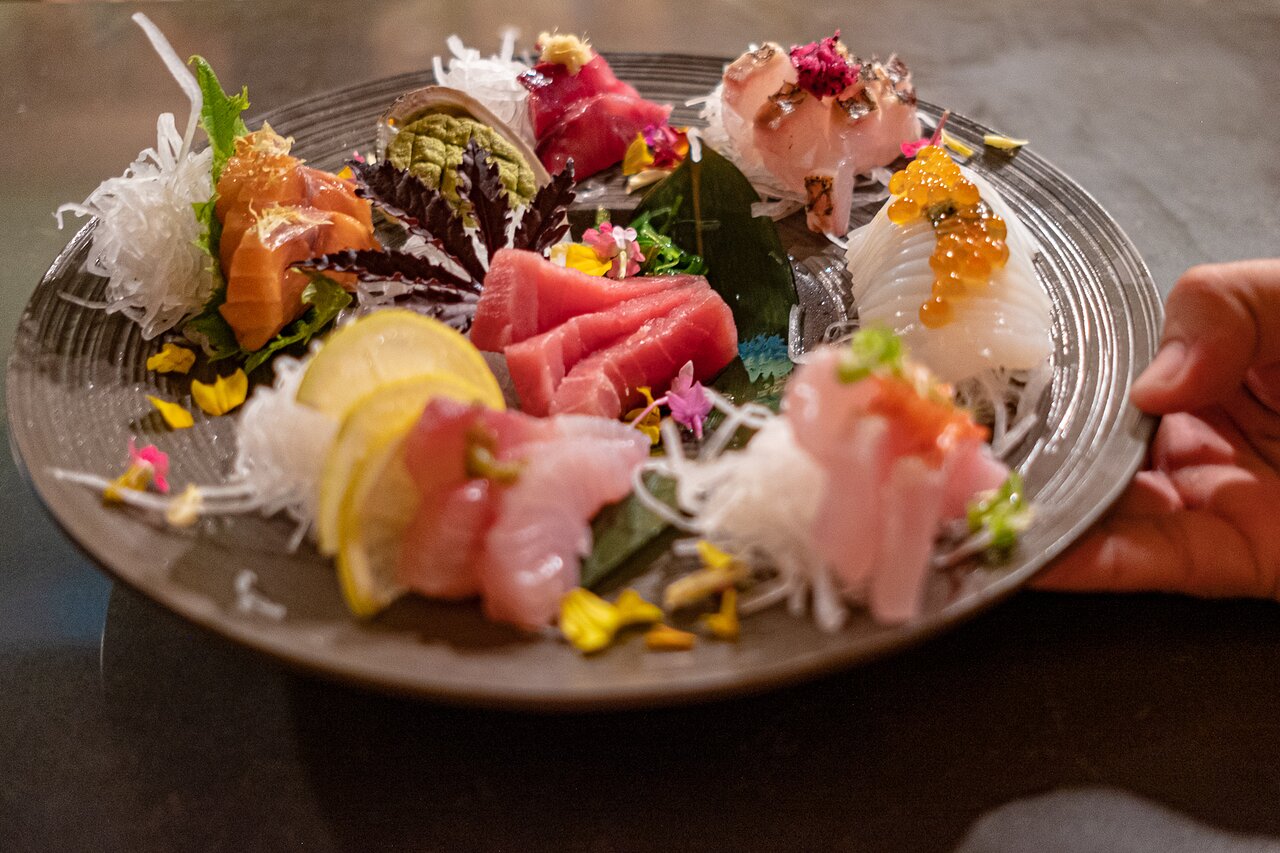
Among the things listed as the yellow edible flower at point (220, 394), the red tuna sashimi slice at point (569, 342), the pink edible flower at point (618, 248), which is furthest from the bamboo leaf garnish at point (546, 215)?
the yellow edible flower at point (220, 394)

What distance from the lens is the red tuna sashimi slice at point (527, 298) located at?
226 centimetres

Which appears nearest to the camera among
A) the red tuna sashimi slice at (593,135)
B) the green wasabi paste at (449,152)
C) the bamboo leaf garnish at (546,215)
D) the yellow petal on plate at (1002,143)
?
the bamboo leaf garnish at (546,215)

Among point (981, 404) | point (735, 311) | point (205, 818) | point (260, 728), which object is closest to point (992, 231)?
point (981, 404)

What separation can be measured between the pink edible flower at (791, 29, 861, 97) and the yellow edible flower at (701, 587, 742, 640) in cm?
170

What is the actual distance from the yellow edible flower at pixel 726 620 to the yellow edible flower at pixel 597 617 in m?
0.09

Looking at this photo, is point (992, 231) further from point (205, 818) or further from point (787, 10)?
point (787, 10)

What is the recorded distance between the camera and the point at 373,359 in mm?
1812

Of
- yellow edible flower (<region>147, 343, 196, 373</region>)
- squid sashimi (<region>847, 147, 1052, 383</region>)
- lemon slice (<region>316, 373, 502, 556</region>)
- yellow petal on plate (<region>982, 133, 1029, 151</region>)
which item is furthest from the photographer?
yellow petal on plate (<region>982, 133, 1029, 151</region>)

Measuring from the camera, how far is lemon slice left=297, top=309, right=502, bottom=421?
1791 millimetres

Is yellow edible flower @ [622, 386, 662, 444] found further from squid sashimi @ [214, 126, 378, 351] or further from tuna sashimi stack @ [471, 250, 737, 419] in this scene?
squid sashimi @ [214, 126, 378, 351]

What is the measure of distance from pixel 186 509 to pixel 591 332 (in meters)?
0.95

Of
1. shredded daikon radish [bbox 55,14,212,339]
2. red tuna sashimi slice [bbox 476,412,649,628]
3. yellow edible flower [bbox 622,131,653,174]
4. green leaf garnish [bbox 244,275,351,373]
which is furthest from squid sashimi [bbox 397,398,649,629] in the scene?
yellow edible flower [bbox 622,131,653,174]

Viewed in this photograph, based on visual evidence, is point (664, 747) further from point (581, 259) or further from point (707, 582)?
point (581, 259)

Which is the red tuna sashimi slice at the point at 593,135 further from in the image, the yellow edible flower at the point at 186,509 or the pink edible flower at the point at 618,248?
the yellow edible flower at the point at 186,509
